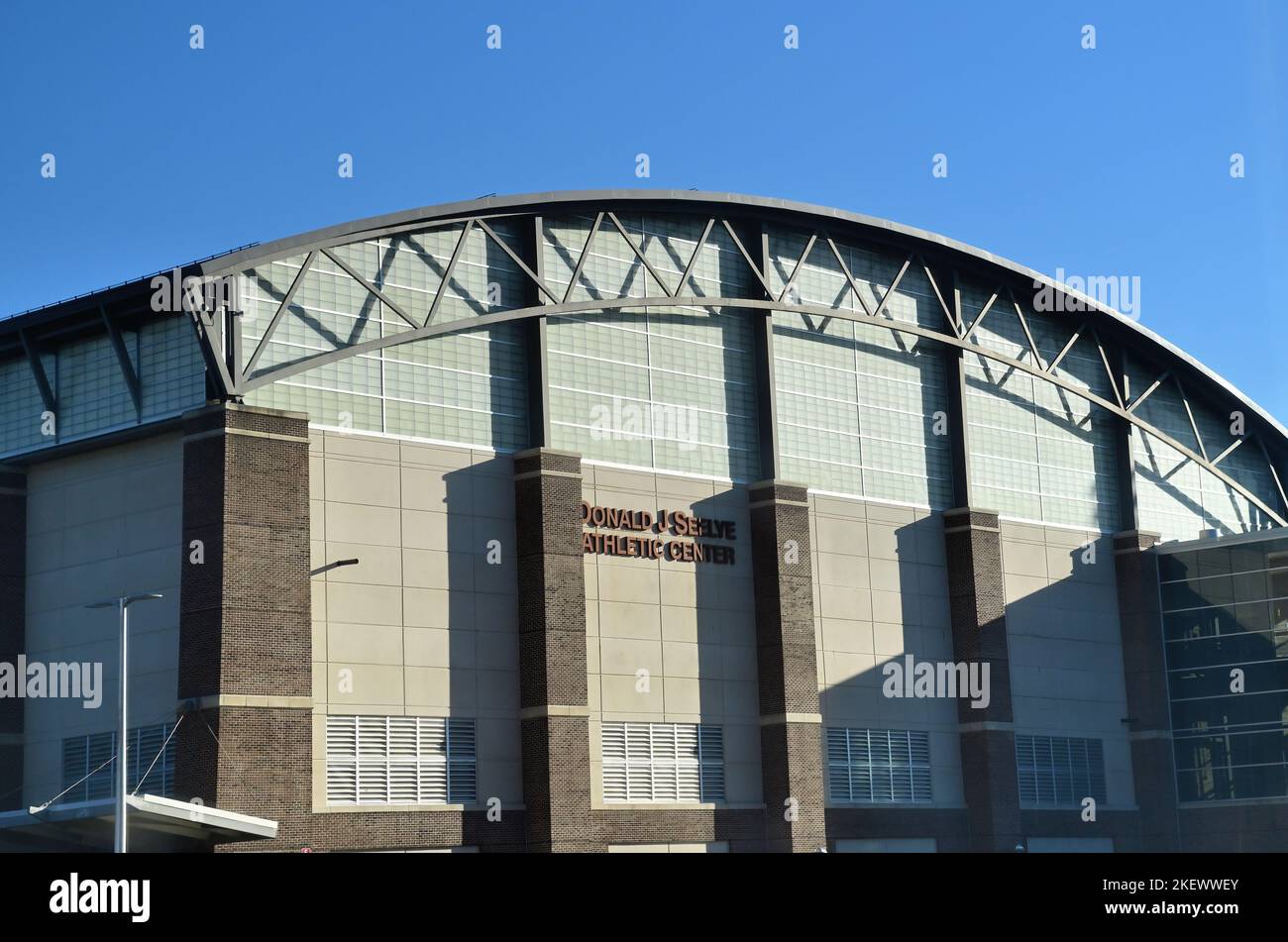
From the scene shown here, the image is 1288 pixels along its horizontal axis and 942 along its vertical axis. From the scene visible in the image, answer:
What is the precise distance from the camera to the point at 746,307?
49.3m

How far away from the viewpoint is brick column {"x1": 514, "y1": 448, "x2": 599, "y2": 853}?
136ft

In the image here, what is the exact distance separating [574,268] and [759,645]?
1236 cm

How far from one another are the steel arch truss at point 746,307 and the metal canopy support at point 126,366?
3.32 m

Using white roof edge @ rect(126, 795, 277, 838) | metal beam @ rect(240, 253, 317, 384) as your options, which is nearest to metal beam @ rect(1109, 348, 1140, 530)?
metal beam @ rect(240, 253, 317, 384)

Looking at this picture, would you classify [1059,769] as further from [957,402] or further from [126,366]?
[126,366]

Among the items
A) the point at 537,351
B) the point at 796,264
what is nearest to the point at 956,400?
the point at 796,264

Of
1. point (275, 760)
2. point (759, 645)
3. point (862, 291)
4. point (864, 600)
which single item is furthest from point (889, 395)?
point (275, 760)

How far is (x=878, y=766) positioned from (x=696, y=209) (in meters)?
18.2

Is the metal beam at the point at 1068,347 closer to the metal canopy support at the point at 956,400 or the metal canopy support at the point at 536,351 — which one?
the metal canopy support at the point at 956,400

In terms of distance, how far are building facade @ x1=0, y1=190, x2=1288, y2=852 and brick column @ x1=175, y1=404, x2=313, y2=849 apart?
0.10 m

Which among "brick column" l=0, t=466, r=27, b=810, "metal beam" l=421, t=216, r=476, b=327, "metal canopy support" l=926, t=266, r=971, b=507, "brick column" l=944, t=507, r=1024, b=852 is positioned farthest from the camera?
"metal canopy support" l=926, t=266, r=971, b=507

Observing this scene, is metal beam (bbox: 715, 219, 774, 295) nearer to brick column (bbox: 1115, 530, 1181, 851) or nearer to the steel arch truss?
the steel arch truss

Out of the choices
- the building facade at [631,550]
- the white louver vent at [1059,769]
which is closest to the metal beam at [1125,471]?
the building facade at [631,550]

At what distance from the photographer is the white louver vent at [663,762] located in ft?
144
